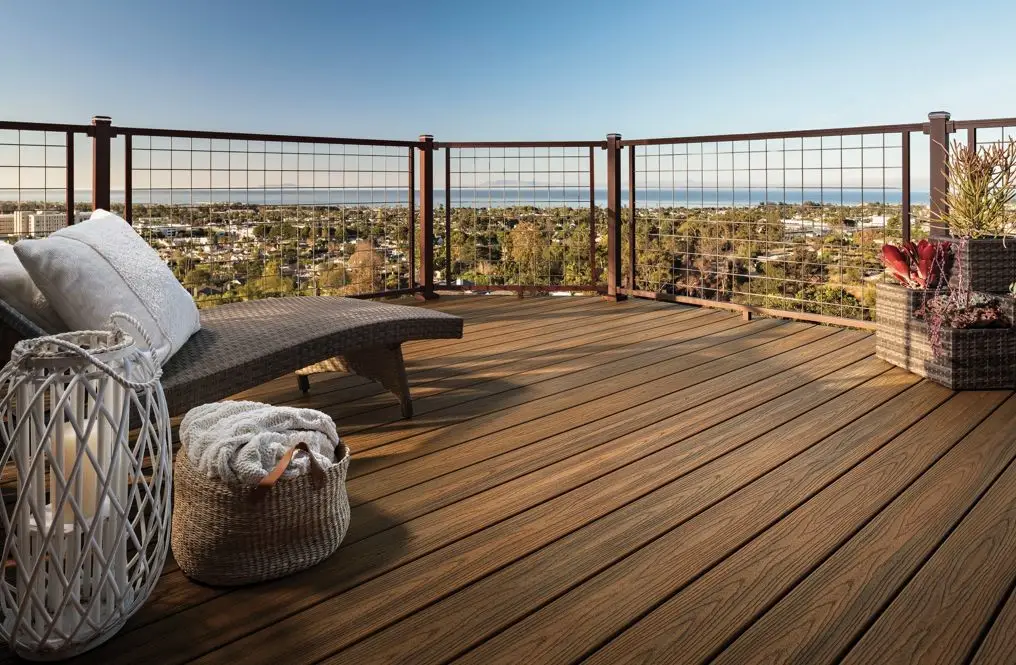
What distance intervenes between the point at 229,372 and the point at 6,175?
2.17 m

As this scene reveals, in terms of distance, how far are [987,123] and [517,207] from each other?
2926mm

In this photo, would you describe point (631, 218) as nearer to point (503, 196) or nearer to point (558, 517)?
point (503, 196)

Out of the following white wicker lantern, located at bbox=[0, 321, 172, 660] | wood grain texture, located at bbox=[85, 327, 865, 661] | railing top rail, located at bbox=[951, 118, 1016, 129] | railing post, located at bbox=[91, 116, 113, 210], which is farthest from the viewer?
railing post, located at bbox=[91, 116, 113, 210]

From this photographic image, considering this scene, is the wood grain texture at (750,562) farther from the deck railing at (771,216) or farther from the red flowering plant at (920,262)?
the deck railing at (771,216)

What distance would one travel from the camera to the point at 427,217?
5262 millimetres

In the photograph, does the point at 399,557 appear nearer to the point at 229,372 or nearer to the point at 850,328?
the point at 229,372

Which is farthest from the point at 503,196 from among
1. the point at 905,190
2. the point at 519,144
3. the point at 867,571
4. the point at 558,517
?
the point at 867,571

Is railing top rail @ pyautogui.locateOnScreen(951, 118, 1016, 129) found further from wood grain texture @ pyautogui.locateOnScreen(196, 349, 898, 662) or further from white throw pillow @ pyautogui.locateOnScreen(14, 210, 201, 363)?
white throw pillow @ pyautogui.locateOnScreen(14, 210, 201, 363)

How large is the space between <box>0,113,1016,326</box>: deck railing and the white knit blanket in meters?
2.44

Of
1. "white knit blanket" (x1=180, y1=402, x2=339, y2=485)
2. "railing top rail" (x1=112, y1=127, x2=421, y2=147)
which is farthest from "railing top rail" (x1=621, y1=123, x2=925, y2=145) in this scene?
"white knit blanket" (x1=180, y1=402, x2=339, y2=485)

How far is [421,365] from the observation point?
3332 millimetres

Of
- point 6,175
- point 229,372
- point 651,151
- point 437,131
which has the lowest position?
point 229,372

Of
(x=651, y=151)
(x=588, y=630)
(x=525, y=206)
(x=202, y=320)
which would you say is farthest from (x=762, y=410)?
(x=525, y=206)

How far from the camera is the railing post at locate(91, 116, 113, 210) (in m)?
3.68
